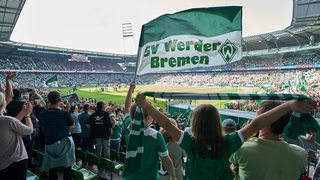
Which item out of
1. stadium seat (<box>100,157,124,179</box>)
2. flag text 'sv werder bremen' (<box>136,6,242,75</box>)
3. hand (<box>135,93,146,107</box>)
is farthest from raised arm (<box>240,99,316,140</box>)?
stadium seat (<box>100,157,124,179</box>)

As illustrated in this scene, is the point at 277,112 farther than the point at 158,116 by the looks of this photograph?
No

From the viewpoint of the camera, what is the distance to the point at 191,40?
3.60 m

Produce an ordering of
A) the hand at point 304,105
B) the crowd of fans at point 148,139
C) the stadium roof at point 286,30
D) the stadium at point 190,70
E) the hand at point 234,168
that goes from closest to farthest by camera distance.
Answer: the hand at point 304,105, the crowd of fans at point 148,139, the hand at point 234,168, the stadium roof at point 286,30, the stadium at point 190,70

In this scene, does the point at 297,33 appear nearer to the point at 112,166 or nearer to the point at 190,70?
the point at 190,70

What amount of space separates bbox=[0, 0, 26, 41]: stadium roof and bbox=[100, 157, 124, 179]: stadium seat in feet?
70.2

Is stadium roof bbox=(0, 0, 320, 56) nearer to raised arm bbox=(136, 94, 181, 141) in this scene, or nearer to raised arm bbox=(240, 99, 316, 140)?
raised arm bbox=(136, 94, 181, 141)

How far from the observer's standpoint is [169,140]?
4035mm

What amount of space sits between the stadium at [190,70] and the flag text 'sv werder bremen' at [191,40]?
20.0 metres

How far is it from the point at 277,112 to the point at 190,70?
6417 cm

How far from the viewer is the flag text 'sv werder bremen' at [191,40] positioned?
3469 mm

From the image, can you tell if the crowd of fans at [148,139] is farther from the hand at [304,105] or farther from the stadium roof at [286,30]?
the stadium roof at [286,30]

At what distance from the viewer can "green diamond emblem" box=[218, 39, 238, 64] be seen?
11.3 feet

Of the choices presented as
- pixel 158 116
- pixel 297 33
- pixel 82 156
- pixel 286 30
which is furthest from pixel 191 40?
pixel 297 33

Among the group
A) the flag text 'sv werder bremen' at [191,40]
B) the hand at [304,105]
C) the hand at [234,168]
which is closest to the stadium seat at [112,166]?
the flag text 'sv werder bremen' at [191,40]
